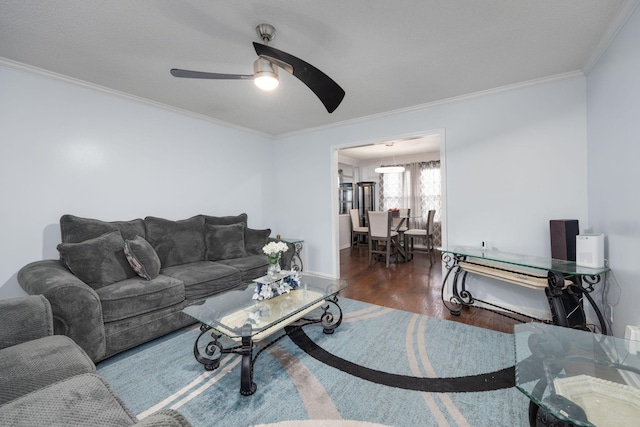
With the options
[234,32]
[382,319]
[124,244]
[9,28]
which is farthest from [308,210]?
[9,28]

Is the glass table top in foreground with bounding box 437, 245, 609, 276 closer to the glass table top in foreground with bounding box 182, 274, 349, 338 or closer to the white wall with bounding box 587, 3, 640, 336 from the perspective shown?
the white wall with bounding box 587, 3, 640, 336

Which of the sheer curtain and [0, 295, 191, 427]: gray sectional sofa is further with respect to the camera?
the sheer curtain

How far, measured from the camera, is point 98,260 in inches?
91.7

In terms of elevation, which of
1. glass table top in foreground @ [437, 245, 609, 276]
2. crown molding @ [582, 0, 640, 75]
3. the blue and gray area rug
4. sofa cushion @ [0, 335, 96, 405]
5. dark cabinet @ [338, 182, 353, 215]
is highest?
crown molding @ [582, 0, 640, 75]

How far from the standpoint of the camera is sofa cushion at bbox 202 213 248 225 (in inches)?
147

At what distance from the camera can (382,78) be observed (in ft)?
8.72

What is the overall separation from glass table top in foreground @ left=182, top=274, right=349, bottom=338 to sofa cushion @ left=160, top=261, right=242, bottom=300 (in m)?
0.41

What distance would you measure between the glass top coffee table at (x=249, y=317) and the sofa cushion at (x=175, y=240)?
1.12 meters

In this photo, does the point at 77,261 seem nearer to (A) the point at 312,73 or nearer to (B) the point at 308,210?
(A) the point at 312,73

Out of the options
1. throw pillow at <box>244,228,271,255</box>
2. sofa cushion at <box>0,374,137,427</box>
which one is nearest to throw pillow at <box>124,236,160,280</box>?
throw pillow at <box>244,228,271,255</box>

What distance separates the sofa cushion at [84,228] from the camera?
2506 millimetres

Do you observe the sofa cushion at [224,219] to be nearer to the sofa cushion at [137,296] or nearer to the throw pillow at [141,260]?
the throw pillow at [141,260]

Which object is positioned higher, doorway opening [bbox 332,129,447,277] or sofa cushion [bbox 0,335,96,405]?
doorway opening [bbox 332,129,447,277]

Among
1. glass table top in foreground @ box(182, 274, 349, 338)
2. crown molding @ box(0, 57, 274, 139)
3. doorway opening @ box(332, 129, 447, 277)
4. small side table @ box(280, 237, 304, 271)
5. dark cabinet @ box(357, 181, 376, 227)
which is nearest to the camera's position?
glass table top in foreground @ box(182, 274, 349, 338)
